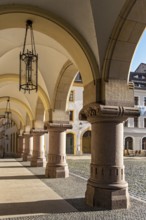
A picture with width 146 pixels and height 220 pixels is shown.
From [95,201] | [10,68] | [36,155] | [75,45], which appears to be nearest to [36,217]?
[95,201]

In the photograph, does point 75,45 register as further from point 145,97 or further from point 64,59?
point 145,97

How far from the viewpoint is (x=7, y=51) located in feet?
36.1

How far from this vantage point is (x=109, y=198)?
21.1 ft

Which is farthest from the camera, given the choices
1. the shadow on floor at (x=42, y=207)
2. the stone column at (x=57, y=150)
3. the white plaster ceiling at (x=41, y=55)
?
the stone column at (x=57, y=150)

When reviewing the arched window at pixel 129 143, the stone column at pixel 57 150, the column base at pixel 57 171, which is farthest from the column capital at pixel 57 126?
the arched window at pixel 129 143

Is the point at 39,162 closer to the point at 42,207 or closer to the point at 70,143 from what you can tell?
the point at 42,207

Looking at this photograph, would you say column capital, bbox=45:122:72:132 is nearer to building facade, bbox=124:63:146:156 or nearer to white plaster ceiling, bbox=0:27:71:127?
white plaster ceiling, bbox=0:27:71:127

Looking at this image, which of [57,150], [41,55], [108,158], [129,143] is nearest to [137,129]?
[129,143]

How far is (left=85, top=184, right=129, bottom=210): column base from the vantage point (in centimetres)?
641

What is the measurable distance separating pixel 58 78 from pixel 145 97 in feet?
95.0

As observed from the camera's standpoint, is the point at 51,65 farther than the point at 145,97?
No

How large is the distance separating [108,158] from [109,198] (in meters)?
0.86

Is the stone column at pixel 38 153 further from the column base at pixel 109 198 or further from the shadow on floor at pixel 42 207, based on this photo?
the column base at pixel 109 198

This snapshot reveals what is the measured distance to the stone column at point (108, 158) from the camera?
6.53 m
